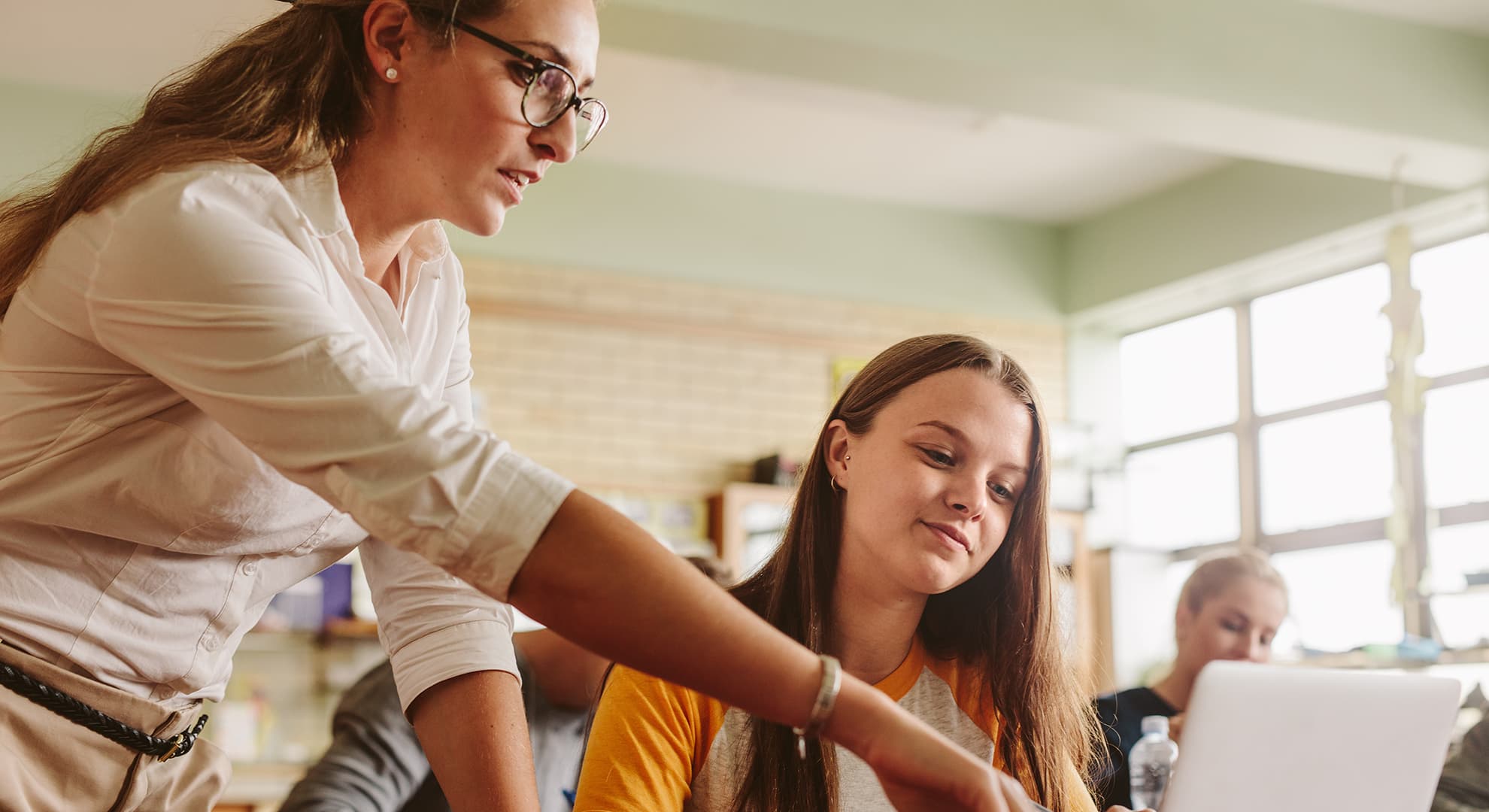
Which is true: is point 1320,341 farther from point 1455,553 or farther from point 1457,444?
point 1455,553

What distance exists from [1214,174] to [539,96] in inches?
261

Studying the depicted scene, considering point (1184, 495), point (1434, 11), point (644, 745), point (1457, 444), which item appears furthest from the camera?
point (1184, 495)

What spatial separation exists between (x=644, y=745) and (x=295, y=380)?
818 millimetres

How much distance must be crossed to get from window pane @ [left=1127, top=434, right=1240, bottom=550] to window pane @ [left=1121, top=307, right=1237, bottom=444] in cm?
11

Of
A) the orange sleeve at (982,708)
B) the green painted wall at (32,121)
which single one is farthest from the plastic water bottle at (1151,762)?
the green painted wall at (32,121)

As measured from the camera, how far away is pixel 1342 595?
263 inches

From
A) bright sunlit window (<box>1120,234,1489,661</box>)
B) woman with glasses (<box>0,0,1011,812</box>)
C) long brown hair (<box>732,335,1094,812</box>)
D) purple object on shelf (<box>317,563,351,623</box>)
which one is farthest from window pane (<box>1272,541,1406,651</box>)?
woman with glasses (<box>0,0,1011,812</box>)

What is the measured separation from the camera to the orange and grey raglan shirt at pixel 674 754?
1.51 metres

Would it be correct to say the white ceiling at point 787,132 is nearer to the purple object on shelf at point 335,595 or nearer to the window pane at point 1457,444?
the window pane at point 1457,444

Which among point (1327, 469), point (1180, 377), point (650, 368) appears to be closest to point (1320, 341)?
point (1327, 469)

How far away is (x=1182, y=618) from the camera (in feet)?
11.9

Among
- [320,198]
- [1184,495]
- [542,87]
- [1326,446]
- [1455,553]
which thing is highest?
[1326,446]

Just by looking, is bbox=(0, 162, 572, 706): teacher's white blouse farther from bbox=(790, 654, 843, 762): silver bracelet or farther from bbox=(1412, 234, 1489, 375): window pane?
bbox=(1412, 234, 1489, 375): window pane

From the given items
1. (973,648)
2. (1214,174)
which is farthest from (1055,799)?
(1214,174)
